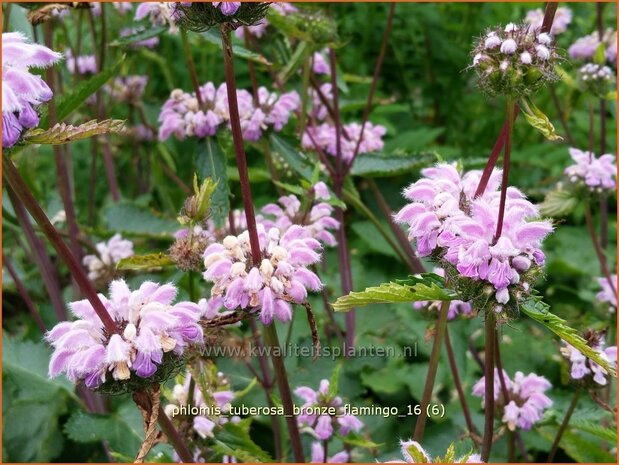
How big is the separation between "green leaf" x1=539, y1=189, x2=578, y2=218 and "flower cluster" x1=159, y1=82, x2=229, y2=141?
3.03 ft

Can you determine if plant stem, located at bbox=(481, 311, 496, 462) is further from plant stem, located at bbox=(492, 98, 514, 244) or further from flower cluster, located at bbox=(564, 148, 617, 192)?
flower cluster, located at bbox=(564, 148, 617, 192)

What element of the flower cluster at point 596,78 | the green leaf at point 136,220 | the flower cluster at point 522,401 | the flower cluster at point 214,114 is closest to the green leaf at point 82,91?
the flower cluster at point 214,114

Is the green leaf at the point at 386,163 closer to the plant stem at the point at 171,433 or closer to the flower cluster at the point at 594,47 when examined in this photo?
the flower cluster at the point at 594,47

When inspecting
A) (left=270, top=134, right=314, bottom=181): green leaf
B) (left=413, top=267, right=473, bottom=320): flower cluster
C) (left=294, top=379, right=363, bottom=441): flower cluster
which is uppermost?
(left=270, top=134, right=314, bottom=181): green leaf

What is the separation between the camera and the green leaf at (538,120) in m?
1.07

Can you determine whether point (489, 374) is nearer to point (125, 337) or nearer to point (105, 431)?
point (125, 337)

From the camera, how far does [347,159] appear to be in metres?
2.28

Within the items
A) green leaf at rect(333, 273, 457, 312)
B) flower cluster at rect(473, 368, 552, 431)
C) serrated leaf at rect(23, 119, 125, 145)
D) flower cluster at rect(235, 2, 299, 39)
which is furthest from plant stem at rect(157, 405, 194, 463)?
flower cluster at rect(235, 2, 299, 39)

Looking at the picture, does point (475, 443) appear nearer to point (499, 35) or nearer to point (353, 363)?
point (353, 363)

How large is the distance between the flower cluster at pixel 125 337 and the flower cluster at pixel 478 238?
1.34 ft

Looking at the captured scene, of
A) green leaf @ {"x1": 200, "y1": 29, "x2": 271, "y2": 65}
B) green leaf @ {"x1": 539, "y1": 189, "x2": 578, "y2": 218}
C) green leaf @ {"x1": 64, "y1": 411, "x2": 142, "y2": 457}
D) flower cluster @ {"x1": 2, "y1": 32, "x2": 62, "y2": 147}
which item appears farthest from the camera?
green leaf @ {"x1": 539, "y1": 189, "x2": 578, "y2": 218}

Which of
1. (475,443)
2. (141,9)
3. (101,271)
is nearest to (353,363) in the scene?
(475,443)

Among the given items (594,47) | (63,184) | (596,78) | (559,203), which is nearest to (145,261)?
(63,184)

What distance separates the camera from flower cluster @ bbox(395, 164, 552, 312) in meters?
1.15
